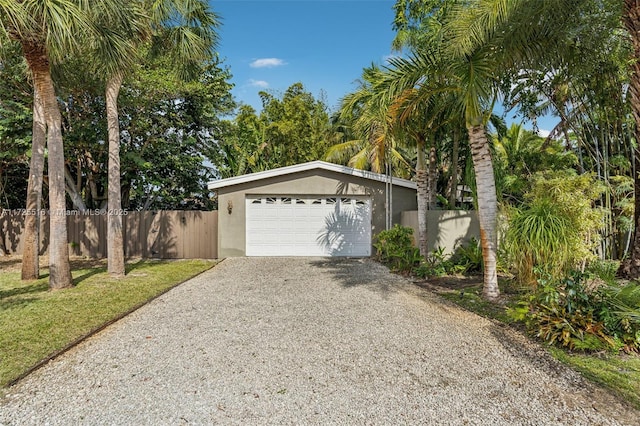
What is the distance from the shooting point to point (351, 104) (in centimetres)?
789

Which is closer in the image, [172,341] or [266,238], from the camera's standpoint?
[172,341]

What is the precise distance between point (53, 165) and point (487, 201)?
25.4ft

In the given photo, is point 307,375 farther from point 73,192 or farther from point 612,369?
point 73,192

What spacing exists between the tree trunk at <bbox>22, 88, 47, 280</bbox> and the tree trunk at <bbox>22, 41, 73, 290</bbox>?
1.16 metres

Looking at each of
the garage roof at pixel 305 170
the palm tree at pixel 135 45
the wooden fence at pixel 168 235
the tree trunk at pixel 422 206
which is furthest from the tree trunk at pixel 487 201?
the wooden fence at pixel 168 235

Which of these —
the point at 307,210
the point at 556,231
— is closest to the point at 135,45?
the point at 307,210

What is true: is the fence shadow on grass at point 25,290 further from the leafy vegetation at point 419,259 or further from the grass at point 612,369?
the grass at point 612,369

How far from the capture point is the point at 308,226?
37.4 ft

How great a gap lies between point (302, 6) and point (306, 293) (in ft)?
28.7

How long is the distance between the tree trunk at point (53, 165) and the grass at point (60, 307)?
428mm

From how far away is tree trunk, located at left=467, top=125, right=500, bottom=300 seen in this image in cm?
571

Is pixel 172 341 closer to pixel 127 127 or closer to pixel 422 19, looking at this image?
pixel 422 19

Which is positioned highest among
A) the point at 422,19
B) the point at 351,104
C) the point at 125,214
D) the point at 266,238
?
the point at 422,19

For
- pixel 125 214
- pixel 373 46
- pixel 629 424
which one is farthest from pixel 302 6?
pixel 629 424
